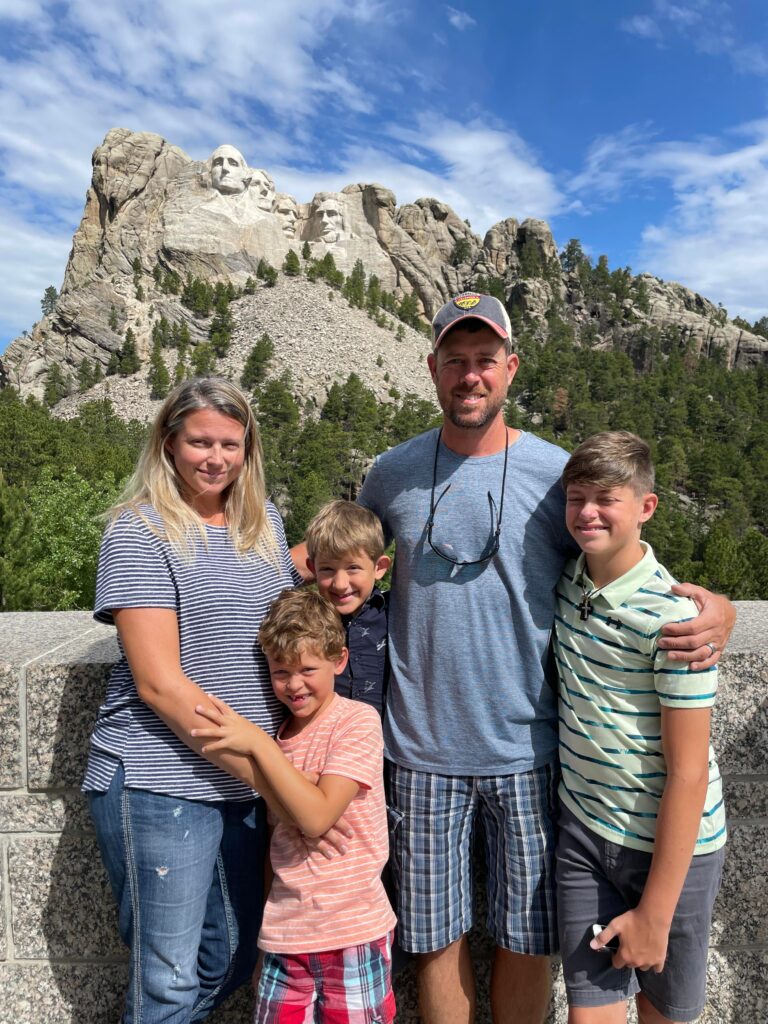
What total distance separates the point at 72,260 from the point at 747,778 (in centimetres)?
11065

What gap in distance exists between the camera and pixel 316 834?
2.01 metres

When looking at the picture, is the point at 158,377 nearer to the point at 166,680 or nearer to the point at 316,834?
the point at 166,680

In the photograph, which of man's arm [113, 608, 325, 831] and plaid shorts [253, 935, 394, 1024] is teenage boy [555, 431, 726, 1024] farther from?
man's arm [113, 608, 325, 831]

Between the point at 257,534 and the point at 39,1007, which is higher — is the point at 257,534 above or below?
above

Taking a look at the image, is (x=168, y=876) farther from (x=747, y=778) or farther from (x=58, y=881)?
(x=747, y=778)

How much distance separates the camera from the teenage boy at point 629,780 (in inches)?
76.3

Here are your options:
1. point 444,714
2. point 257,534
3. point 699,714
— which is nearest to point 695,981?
point 699,714

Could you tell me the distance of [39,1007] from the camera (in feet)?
7.96

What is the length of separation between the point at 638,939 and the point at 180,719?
54.6 inches

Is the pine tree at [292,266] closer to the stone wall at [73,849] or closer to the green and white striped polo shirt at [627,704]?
the stone wall at [73,849]

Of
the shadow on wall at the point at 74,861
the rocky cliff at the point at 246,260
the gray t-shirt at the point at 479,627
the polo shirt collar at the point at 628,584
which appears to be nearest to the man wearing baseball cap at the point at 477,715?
the gray t-shirt at the point at 479,627

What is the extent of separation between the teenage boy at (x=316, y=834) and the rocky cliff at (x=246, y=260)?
76880 millimetres

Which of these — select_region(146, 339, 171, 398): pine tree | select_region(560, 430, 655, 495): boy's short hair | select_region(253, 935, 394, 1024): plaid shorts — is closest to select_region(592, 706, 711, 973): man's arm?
select_region(560, 430, 655, 495): boy's short hair

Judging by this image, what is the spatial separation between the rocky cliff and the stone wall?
7662 centimetres
